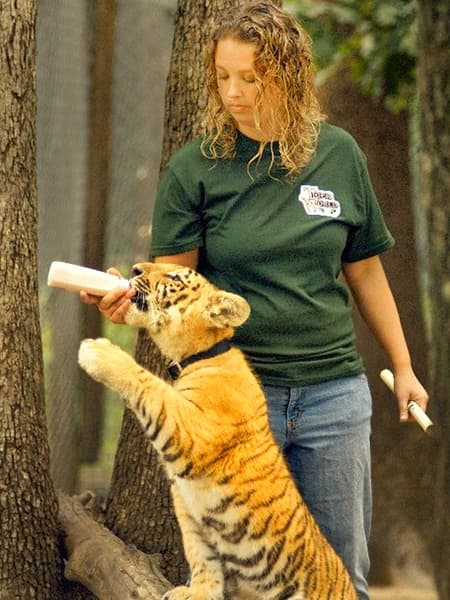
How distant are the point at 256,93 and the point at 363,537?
1.43 m

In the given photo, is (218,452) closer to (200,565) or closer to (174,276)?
(200,565)

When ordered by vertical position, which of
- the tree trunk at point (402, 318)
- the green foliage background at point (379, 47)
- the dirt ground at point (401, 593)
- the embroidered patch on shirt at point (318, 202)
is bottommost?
the dirt ground at point (401, 593)

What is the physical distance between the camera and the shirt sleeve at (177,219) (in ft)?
12.9

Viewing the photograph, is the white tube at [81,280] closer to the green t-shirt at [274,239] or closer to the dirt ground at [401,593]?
the green t-shirt at [274,239]

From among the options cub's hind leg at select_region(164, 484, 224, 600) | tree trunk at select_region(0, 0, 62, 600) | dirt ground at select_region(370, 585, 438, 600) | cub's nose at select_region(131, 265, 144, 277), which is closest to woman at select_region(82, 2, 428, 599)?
cub's nose at select_region(131, 265, 144, 277)

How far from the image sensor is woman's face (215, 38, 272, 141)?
12.6 ft

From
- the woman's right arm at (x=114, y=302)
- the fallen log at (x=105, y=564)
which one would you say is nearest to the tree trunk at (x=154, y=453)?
the fallen log at (x=105, y=564)

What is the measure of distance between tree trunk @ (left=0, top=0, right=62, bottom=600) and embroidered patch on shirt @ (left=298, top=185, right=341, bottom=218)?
1176 millimetres

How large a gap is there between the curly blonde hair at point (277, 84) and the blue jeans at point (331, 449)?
688mm

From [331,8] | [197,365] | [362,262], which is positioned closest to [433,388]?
[362,262]

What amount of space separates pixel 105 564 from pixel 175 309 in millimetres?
1215

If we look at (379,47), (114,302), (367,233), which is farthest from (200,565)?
(379,47)

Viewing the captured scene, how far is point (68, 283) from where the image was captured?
373cm

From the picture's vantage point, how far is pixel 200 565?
3.95 metres
